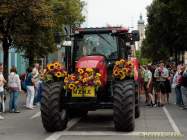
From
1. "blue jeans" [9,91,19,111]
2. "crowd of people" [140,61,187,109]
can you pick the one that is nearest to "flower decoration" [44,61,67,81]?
"blue jeans" [9,91,19,111]

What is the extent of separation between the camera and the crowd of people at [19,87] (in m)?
20.8

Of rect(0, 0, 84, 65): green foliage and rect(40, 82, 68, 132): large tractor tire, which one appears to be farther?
rect(0, 0, 84, 65): green foliage

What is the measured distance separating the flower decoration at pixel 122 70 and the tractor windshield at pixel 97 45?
161cm

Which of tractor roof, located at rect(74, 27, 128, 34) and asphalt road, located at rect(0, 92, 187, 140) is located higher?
tractor roof, located at rect(74, 27, 128, 34)

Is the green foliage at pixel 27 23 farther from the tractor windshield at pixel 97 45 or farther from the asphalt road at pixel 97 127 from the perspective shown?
the tractor windshield at pixel 97 45

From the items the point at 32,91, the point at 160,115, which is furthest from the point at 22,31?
the point at 160,115

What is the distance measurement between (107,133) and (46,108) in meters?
1.62

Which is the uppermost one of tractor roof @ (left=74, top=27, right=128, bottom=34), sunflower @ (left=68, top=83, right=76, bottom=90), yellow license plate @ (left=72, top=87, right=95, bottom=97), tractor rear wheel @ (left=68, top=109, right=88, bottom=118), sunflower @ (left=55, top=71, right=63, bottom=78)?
tractor roof @ (left=74, top=27, right=128, bottom=34)

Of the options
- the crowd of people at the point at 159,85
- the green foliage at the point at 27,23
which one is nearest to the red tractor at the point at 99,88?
the crowd of people at the point at 159,85

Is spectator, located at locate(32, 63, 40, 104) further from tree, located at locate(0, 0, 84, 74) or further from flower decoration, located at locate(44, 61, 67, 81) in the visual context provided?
tree, located at locate(0, 0, 84, 74)

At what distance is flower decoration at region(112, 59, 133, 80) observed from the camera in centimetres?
1548

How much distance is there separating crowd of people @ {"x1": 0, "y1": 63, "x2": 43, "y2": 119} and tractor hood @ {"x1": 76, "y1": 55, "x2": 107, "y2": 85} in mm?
3387

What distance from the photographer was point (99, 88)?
1560cm

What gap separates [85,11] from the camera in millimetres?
54969
